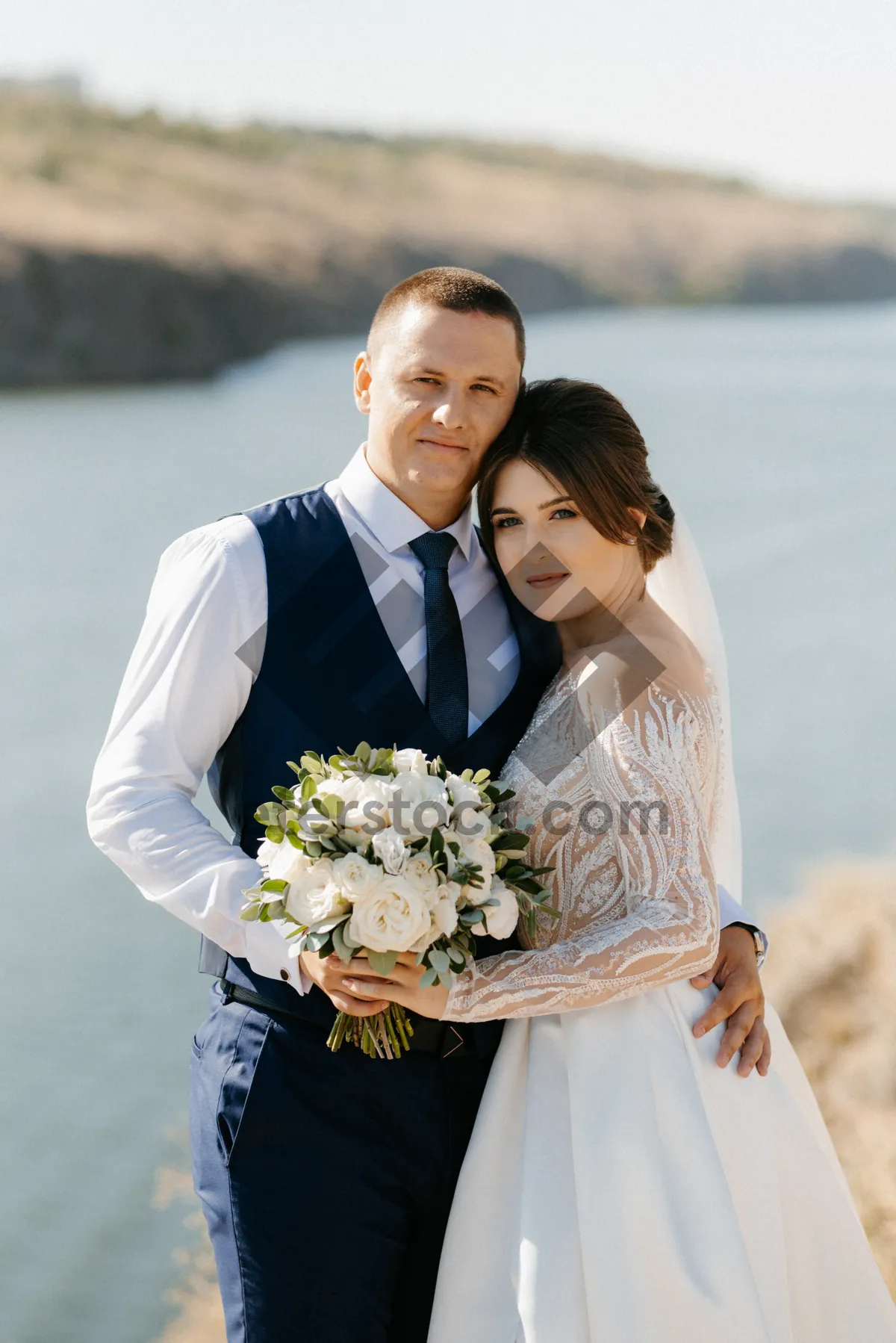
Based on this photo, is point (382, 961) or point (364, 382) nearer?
point (382, 961)

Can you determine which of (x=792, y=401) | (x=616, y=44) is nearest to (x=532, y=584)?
(x=616, y=44)

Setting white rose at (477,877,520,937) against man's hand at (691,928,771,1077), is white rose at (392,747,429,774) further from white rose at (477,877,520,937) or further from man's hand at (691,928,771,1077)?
man's hand at (691,928,771,1077)

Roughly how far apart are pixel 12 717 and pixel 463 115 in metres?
4.52

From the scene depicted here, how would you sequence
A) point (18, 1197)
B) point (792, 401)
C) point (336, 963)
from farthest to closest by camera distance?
point (792, 401)
point (18, 1197)
point (336, 963)

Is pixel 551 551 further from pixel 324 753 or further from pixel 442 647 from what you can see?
pixel 324 753

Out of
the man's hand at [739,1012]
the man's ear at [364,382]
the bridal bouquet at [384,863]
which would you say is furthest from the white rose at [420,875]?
the man's ear at [364,382]

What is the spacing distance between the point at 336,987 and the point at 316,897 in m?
0.18

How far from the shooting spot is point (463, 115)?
25.6 feet

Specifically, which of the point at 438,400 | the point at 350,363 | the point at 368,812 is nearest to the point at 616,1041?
the point at 368,812

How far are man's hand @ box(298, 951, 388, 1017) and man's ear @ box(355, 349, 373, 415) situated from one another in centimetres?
91

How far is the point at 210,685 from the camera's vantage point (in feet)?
5.71

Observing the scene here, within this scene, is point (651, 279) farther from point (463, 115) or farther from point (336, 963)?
point (336, 963)

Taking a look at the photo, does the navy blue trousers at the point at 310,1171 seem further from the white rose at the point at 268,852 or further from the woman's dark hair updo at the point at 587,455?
the woman's dark hair updo at the point at 587,455

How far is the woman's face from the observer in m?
1.90
